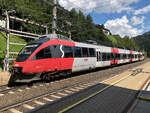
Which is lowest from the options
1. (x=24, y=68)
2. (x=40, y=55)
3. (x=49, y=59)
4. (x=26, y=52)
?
(x=24, y=68)

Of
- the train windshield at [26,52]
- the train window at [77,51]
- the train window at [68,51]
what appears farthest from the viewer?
the train window at [77,51]

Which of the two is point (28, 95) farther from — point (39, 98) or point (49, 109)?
point (49, 109)

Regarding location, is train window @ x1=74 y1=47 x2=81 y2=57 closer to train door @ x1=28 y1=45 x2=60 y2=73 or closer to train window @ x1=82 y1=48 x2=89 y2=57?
train window @ x1=82 y1=48 x2=89 y2=57

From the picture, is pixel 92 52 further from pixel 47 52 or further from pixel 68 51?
pixel 47 52

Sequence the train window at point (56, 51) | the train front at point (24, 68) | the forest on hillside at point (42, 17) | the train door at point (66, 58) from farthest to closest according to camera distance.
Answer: the forest on hillside at point (42, 17) → the train door at point (66, 58) → the train window at point (56, 51) → the train front at point (24, 68)

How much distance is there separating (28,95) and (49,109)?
212 cm

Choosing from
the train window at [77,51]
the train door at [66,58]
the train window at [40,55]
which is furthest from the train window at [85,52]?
the train window at [40,55]

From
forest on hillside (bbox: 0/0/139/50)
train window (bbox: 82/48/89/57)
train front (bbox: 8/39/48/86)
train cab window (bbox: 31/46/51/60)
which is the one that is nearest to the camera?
train front (bbox: 8/39/48/86)

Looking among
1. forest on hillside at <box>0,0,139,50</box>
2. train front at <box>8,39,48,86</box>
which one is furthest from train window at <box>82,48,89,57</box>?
train front at <box>8,39,48,86</box>

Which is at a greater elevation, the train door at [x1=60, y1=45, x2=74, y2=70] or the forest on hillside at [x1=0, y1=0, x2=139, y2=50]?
the forest on hillside at [x1=0, y1=0, x2=139, y2=50]

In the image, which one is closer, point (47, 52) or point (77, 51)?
point (47, 52)

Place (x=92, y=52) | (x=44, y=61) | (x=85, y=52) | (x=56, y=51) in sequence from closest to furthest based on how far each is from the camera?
(x=44, y=61) < (x=56, y=51) < (x=85, y=52) < (x=92, y=52)

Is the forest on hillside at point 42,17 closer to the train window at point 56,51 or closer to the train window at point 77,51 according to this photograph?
the train window at point 77,51

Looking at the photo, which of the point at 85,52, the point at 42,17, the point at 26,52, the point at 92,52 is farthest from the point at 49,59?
the point at 42,17
